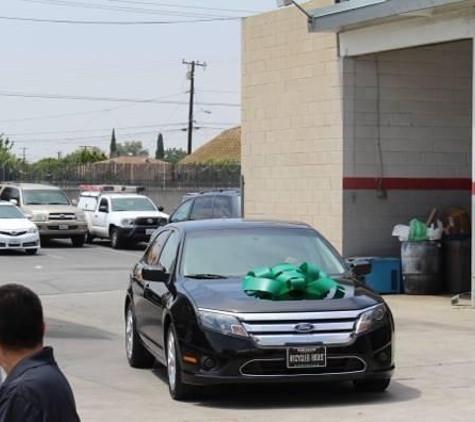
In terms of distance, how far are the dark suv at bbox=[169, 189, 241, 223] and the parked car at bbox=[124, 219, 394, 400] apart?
14.4 meters

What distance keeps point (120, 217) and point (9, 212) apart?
3933 mm

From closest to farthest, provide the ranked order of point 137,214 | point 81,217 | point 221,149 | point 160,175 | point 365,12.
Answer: point 365,12
point 137,214
point 81,217
point 160,175
point 221,149

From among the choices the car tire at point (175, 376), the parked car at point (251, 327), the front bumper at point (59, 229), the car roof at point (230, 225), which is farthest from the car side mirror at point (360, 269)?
the front bumper at point (59, 229)

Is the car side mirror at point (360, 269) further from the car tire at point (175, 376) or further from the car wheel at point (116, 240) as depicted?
the car wheel at point (116, 240)

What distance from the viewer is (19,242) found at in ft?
97.6

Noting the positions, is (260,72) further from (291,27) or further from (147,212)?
(147,212)

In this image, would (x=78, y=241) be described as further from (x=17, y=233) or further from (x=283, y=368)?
(x=283, y=368)

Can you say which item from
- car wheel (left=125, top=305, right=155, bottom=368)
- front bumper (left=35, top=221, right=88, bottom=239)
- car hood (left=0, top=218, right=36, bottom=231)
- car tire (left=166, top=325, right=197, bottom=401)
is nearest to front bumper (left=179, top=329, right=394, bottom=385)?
car tire (left=166, top=325, right=197, bottom=401)

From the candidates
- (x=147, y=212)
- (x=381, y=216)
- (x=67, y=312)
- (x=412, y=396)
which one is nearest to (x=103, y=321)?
(x=67, y=312)

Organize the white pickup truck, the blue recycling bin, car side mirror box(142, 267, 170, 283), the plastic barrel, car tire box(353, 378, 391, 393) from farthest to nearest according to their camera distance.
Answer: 1. the white pickup truck
2. the blue recycling bin
3. the plastic barrel
4. car side mirror box(142, 267, 170, 283)
5. car tire box(353, 378, 391, 393)

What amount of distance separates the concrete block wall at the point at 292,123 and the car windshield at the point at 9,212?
36.7 ft

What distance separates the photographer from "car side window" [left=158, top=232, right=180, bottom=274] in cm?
1041

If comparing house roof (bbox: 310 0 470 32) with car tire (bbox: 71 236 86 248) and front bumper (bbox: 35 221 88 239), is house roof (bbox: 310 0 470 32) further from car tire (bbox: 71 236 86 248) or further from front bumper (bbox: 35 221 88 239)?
car tire (bbox: 71 236 86 248)

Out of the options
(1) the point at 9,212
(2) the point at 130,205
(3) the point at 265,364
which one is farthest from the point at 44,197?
(3) the point at 265,364
